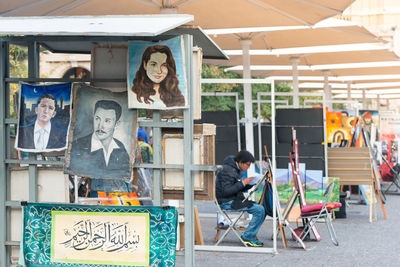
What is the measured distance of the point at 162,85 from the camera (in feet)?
16.5

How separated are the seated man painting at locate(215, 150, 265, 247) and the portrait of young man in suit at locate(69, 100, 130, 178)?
396 cm

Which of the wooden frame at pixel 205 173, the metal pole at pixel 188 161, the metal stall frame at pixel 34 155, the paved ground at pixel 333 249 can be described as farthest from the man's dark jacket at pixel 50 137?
the paved ground at pixel 333 249

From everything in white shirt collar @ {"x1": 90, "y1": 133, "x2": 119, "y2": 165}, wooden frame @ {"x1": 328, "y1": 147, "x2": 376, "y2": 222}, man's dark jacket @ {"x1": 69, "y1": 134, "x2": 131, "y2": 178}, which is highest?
white shirt collar @ {"x1": 90, "y1": 133, "x2": 119, "y2": 165}

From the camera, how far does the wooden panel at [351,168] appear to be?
12.2 metres

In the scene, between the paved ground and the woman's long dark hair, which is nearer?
the woman's long dark hair

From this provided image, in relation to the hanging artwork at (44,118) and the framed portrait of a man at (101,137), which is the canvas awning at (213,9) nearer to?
the hanging artwork at (44,118)

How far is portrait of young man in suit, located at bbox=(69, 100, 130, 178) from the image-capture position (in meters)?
5.15

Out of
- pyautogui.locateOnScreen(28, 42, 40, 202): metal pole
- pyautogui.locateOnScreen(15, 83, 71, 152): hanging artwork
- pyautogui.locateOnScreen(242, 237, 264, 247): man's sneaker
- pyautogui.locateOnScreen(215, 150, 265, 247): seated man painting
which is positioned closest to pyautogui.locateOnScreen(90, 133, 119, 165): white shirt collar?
pyautogui.locateOnScreen(15, 83, 71, 152): hanging artwork

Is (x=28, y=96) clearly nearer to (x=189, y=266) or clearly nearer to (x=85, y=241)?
(x=85, y=241)

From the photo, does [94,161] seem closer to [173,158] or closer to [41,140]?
[41,140]

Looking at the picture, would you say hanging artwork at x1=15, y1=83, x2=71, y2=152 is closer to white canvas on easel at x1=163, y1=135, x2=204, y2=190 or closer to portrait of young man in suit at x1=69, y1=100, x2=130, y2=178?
portrait of young man in suit at x1=69, y1=100, x2=130, y2=178

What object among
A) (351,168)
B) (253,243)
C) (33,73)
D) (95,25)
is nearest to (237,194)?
(253,243)

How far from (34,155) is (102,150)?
22.8 inches

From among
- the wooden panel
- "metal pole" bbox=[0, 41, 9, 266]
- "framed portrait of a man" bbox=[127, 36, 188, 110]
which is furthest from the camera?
the wooden panel
